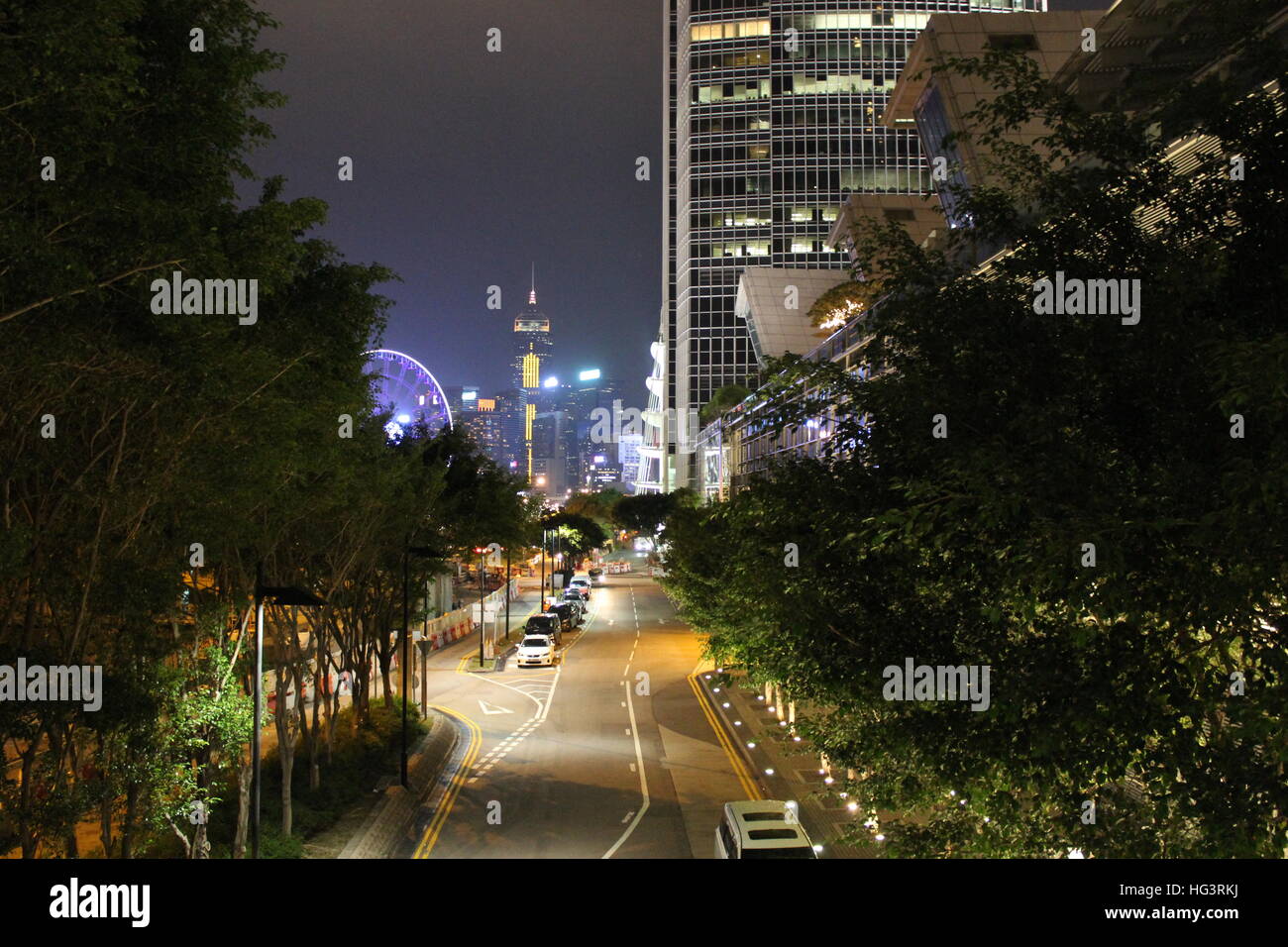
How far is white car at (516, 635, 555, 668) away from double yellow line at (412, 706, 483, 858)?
9.74 meters

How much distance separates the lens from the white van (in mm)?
14477

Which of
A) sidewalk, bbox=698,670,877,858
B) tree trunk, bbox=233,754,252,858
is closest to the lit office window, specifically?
sidewalk, bbox=698,670,877,858

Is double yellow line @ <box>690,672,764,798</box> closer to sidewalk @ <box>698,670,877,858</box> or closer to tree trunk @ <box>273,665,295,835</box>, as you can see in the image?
sidewalk @ <box>698,670,877,858</box>

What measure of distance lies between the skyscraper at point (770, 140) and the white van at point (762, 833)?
105 meters

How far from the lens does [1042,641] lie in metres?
6.56

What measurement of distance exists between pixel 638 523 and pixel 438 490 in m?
88.4

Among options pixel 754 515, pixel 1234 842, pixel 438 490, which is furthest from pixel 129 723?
pixel 438 490

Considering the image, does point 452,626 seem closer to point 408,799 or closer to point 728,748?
point 728,748

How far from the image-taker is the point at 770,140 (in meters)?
124

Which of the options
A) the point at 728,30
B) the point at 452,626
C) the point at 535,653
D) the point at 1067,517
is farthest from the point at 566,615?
the point at 728,30

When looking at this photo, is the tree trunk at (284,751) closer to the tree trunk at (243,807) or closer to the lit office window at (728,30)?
the tree trunk at (243,807)

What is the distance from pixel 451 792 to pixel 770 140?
116220 mm

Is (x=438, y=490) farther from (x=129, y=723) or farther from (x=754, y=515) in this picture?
(x=754, y=515)
